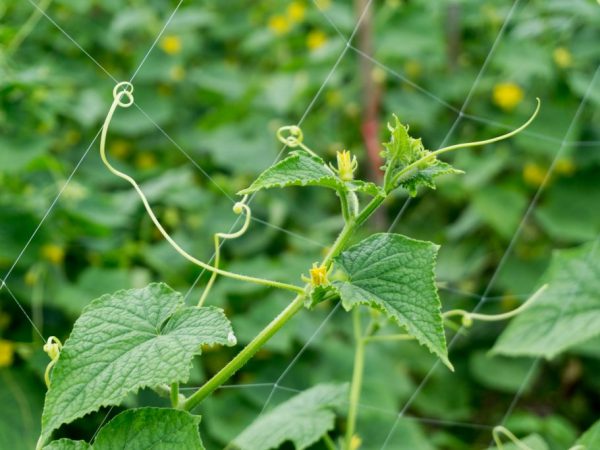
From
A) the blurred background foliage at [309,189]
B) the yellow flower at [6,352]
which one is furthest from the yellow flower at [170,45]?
the yellow flower at [6,352]

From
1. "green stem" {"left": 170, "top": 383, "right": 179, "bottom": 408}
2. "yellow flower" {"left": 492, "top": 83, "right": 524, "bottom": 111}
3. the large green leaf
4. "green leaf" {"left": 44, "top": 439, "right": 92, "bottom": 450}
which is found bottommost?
"green leaf" {"left": 44, "top": 439, "right": 92, "bottom": 450}

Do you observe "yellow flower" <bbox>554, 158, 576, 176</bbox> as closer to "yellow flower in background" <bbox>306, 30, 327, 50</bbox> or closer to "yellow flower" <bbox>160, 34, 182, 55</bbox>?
"yellow flower in background" <bbox>306, 30, 327, 50</bbox>

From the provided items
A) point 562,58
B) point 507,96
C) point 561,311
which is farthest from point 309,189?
point 561,311

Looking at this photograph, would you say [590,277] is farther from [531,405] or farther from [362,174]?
[362,174]

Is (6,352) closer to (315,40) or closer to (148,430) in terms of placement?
(148,430)

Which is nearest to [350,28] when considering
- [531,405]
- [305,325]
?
[305,325]

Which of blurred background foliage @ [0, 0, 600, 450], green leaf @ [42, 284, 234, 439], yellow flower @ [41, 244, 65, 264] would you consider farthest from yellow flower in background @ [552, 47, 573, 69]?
green leaf @ [42, 284, 234, 439]

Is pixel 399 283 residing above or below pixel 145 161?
above
